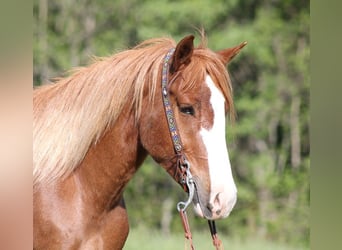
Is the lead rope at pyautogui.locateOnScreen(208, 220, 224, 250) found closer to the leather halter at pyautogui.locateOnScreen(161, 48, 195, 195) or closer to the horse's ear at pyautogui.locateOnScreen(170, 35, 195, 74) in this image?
the leather halter at pyautogui.locateOnScreen(161, 48, 195, 195)

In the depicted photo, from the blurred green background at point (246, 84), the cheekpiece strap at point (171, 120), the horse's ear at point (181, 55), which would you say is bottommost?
the blurred green background at point (246, 84)

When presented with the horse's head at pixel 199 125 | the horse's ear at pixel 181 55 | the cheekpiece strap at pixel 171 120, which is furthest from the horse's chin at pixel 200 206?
the horse's ear at pixel 181 55

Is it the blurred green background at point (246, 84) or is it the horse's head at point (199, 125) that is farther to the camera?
the blurred green background at point (246, 84)

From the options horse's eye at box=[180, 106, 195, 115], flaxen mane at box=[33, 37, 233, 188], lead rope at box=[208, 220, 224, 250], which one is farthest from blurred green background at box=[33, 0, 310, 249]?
horse's eye at box=[180, 106, 195, 115]

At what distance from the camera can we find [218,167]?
1607 millimetres

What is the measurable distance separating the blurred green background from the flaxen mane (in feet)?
5.10

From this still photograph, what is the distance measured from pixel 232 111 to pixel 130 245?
1683 millimetres

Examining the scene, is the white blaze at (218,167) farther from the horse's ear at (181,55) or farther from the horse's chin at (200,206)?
the horse's ear at (181,55)

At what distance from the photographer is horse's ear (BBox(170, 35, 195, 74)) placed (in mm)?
1665

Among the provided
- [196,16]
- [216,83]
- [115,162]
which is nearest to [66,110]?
[115,162]

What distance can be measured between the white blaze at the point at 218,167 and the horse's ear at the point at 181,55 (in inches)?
5.8

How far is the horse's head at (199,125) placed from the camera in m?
1.62

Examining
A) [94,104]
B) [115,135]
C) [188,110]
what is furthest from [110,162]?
[188,110]
